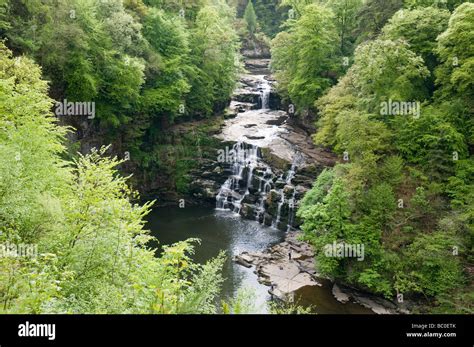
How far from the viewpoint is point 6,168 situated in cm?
1255

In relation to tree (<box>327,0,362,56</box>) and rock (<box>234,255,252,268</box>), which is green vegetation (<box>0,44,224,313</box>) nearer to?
rock (<box>234,255,252,268</box>)

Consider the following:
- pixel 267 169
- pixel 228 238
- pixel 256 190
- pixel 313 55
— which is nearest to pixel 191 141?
pixel 267 169

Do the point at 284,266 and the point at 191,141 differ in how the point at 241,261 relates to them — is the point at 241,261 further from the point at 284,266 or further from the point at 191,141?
the point at 191,141

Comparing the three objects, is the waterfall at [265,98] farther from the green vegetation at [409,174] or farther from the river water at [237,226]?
the green vegetation at [409,174]

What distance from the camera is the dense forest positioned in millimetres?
11773

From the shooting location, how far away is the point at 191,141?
1550 inches

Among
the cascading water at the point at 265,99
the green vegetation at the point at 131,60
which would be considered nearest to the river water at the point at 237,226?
the green vegetation at the point at 131,60

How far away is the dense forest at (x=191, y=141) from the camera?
38.6 ft

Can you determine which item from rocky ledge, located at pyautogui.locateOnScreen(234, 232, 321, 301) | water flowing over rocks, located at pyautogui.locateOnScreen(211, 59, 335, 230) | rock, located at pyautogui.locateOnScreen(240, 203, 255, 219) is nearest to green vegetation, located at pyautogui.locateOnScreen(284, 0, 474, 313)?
rocky ledge, located at pyautogui.locateOnScreen(234, 232, 321, 301)

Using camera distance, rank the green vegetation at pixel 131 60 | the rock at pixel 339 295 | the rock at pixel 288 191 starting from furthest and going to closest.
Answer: the rock at pixel 288 191 < the green vegetation at pixel 131 60 < the rock at pixel 339 295
